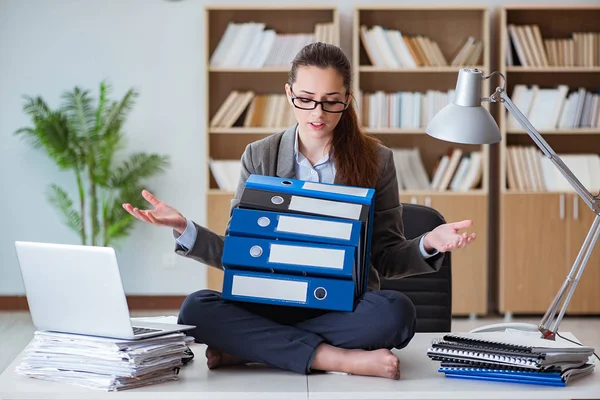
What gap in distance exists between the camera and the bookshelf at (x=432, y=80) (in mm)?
5227

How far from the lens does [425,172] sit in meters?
5.36

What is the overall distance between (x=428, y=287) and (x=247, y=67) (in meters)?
2.80

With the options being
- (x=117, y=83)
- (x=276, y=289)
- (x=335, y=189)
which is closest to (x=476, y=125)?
(x=335, y=189)

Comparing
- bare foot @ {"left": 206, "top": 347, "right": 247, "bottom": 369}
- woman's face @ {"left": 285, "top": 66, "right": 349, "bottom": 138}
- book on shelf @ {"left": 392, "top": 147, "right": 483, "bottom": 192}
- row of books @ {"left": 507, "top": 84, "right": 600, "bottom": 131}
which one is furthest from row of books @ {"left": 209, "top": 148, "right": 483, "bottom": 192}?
bare foot @ {"left": 206, "top": 347, "right": 247, "bottom": 369}

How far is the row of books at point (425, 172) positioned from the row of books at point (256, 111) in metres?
0.26

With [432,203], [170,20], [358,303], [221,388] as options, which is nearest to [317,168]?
[358,303]

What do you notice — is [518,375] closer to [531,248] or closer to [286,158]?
[286,158]

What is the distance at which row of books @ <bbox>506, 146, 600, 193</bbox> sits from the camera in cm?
525

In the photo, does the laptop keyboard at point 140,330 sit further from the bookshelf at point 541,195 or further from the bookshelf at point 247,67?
the bookshelf at point 541,195

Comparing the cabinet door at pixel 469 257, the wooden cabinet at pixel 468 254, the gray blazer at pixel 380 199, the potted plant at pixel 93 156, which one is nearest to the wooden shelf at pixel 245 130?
the potted plant at pixel 93 156

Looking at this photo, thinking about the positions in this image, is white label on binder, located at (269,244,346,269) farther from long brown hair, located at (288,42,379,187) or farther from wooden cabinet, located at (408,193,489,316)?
wooden cabinet, located at (408,193,489,316)

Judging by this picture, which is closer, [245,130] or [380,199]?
[380,199]

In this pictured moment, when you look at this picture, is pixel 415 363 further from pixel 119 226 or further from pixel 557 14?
pixel 557 14

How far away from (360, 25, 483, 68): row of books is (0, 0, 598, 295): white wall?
28 centimetres
